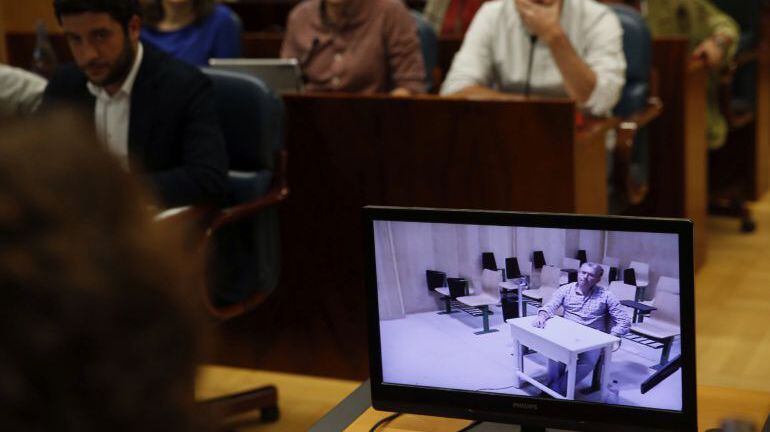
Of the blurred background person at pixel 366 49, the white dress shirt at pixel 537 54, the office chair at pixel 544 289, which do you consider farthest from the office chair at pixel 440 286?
the blurred background person at pixel 366 49

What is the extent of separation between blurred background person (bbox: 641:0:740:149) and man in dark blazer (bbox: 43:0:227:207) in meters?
2.60

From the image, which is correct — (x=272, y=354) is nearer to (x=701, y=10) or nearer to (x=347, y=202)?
(x=347, y=202)

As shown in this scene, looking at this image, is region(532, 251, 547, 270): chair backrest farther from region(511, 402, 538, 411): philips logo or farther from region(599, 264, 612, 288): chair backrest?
region(511, 402, 538, 411): philips logo

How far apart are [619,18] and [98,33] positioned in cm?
192

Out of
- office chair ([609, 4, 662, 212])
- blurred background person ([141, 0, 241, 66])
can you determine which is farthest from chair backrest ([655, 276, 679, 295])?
blurred background person ([141, 0, 241, 66])

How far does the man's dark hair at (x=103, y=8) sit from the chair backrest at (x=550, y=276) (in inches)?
66.2

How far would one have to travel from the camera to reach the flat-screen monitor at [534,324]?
1613 millimetres

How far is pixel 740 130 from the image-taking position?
550cm

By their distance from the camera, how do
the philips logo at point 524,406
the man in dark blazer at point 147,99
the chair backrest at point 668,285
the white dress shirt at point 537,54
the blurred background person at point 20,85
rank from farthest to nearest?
the white dress shirt at point 537,54 < the blurred background person at point 20,85 < the man in dark blazer at point 147,99 < the philips logo at point 524,406 < the chair backrest at point 668,285

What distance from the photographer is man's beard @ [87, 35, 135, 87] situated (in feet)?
9.73

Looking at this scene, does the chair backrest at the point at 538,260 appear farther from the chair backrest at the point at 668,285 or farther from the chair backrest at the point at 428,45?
the chair backrest at the point at 428,45

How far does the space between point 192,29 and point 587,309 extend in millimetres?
3137

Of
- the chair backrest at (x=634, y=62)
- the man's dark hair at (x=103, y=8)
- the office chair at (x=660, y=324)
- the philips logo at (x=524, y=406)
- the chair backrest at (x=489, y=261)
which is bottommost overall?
the philips logo at (x=524, y=406)

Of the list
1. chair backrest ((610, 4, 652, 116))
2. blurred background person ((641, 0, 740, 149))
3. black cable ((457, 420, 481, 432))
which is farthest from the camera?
blurred background person ((641, 0, 740, 149))
